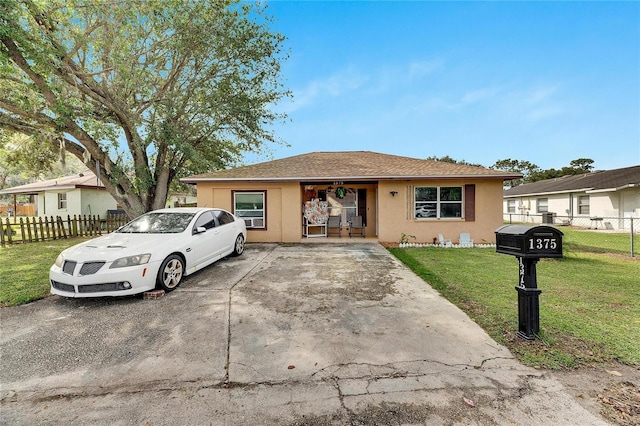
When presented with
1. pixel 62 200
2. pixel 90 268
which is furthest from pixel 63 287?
pixel 62 200

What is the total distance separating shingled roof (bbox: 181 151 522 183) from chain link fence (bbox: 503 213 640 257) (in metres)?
3.64

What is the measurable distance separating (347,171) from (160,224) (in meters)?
6.73

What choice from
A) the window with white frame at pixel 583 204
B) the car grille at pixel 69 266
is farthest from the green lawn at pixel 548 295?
the window with white frame at pixel 583 204

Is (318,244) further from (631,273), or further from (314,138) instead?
(314,138)

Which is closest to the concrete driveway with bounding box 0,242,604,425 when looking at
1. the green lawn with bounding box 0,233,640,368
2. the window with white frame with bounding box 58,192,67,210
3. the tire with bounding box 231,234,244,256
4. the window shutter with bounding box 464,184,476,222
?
the green lawn with bounding box 0,233,640,368

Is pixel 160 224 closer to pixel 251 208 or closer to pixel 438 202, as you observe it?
pixel 251 208

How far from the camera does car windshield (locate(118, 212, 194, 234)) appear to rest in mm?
5449

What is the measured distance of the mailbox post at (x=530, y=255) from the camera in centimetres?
284

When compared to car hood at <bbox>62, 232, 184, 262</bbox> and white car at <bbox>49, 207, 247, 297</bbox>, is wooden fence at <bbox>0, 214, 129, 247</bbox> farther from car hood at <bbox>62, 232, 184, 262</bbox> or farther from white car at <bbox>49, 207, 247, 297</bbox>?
car hood at <bbox>62, 232, 184, 262</bbox>

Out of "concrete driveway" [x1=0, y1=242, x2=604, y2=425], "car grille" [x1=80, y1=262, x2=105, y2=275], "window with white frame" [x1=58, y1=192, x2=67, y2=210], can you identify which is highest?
"window with white frame" [x1=58, y1=192, x2=67, y2=210]

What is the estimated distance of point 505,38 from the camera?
980 centimetres

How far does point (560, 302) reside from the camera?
4.01 m

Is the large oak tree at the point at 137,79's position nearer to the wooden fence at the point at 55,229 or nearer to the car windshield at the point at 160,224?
the wooden fence at the point at 55,229

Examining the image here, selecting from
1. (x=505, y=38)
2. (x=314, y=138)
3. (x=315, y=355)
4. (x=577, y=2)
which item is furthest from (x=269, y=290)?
(x=314, y=138)
